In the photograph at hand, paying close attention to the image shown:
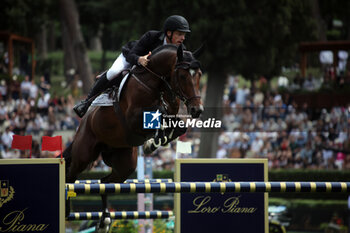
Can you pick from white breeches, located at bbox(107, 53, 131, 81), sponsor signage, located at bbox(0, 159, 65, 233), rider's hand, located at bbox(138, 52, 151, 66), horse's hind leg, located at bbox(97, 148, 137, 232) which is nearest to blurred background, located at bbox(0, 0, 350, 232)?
horse's hind leg, located at bbox(97, 148, 137, 232)

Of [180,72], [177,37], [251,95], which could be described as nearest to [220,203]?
[180,72]

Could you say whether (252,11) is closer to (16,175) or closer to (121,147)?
(121,147)

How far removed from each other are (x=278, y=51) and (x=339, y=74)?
7.68 feet

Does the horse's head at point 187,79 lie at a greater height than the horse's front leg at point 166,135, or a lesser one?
greater

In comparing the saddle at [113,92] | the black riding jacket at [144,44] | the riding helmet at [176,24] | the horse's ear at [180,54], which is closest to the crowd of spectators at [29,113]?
the saddle at [113,92]

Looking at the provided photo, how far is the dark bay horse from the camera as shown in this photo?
216 inches

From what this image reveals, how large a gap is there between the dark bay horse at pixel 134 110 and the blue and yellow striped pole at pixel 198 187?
2.82ft

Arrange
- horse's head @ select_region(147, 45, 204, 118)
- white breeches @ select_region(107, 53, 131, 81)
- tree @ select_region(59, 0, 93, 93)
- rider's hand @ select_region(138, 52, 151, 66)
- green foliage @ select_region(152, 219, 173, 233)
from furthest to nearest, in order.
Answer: tree @ select_region(59, 0, 93, 93) → green foliage @ select_region(152, 219, 173, 233) → white breeches @ select_region(107, 53, 131, 81) → rider's hand @ select_region(138, 52, 151, 66) → horse's head @ select_region(147, 45, 204, 118)

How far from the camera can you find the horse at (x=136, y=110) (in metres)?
5.49

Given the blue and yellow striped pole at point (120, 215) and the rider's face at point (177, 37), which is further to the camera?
the blue and yellow striped pole at point (120, 215)

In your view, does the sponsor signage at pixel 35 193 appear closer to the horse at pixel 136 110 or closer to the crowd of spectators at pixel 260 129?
the horse at pixel 136 110

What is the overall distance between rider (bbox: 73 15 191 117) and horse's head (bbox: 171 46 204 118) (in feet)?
0.98

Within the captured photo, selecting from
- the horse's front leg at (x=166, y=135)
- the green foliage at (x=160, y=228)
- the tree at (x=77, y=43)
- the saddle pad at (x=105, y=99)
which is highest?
the tree at (x=77, y=43)

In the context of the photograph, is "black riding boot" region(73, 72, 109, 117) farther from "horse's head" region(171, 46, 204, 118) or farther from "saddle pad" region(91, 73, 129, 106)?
"horse's head" region(171, 46, 204, 118)
